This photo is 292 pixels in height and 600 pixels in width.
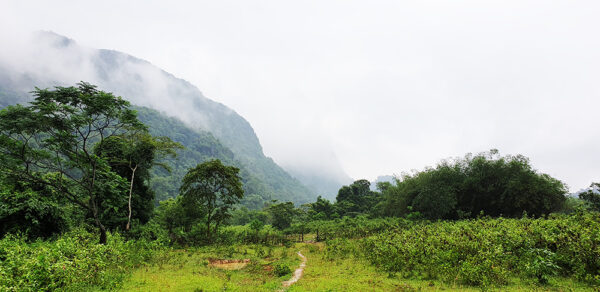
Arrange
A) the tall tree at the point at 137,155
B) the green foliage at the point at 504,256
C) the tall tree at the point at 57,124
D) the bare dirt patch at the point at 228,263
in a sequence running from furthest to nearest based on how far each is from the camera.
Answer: the tall tree at the point at 137,155 < the bare dirt patch at the point at 228,263 < the tall tree at the point at 57,124 < the green foliage at the point at 504,256

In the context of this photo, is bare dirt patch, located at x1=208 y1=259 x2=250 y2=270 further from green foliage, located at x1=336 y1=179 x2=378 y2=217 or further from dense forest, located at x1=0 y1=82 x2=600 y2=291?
green foliage, located at x1=336 y1=179 x2=378 y2=217

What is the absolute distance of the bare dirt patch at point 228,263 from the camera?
16.2 m

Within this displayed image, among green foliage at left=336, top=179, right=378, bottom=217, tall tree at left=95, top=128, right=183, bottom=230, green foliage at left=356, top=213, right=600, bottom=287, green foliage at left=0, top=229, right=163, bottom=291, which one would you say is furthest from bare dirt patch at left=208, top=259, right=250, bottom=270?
green foliage at left=336, top=179, right=378, bottom=217

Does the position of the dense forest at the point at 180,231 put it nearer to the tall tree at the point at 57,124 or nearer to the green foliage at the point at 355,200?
the tall tree at the point at 57,124

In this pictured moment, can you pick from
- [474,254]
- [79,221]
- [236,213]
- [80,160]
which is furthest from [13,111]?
[236,213]

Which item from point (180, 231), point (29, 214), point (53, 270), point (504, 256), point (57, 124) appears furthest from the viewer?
point (180, 231)

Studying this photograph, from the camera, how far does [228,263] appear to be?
17328mm

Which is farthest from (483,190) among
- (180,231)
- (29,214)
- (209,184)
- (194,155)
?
(194,155)

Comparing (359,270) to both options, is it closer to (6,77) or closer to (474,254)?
(474,254)

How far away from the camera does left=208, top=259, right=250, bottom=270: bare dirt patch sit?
1617cm

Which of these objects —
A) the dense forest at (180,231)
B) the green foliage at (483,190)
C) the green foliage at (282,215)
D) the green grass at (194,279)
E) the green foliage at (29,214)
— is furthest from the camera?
the green foliage at (282,215)

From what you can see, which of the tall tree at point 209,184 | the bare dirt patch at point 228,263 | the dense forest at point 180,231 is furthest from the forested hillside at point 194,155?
the bare dirt patch at point 228,263

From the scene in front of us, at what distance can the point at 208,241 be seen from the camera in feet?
86.6

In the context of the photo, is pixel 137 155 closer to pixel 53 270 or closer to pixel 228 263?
pixel 228 263
